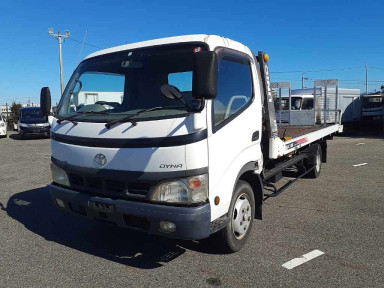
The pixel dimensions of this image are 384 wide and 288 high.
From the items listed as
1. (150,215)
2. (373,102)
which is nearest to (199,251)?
(150,215)

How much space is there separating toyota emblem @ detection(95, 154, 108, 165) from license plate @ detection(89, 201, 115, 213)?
1.33 ft

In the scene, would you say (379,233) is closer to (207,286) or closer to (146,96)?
(207,286)

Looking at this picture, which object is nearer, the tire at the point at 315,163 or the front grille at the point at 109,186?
the front grille at the point at 109,186

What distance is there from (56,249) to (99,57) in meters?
2.33

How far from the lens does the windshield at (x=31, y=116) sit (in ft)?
64.9

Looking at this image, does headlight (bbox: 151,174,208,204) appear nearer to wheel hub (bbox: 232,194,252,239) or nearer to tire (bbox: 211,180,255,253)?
tire (bbox: 211,180,255,253)

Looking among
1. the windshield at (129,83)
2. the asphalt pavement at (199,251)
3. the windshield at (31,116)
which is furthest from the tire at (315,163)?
the windshield at (31,116)

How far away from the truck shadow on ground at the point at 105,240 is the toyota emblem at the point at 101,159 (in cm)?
110

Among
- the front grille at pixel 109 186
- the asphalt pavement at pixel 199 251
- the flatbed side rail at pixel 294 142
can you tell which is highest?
the flatbed side rail at pixel 294 142

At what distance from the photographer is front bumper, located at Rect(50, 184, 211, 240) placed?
3.04 metres

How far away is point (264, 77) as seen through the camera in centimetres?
450

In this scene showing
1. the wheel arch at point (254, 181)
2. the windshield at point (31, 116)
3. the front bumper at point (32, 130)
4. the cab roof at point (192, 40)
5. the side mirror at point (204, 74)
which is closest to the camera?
the side mirror at point (204, 74)

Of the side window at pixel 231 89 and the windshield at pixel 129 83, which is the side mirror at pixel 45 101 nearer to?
the windshield at pixel 129 83

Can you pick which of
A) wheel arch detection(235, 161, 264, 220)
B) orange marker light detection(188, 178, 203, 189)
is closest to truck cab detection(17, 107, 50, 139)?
wheel arch detection(235, 161, 264, 220)
